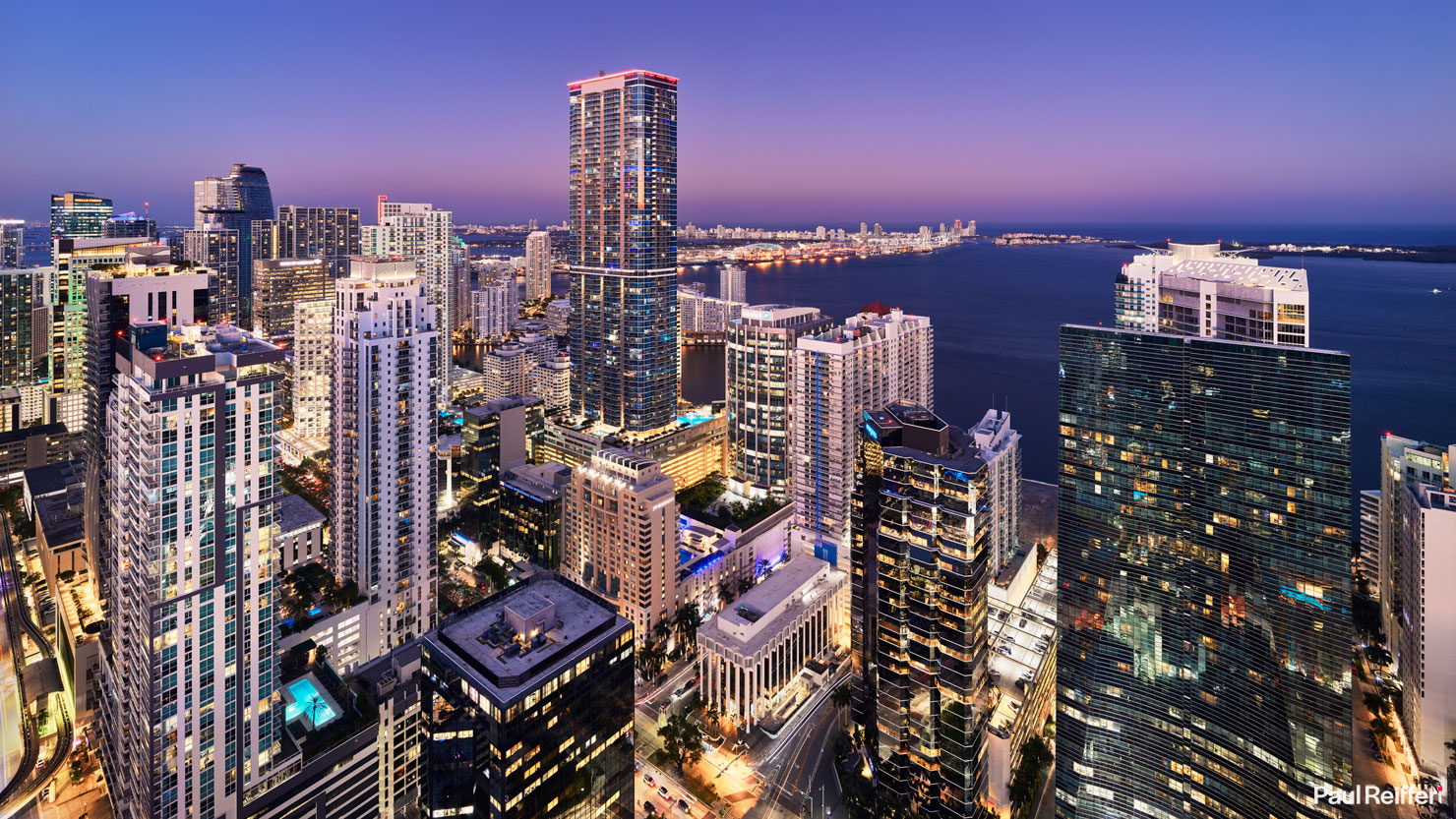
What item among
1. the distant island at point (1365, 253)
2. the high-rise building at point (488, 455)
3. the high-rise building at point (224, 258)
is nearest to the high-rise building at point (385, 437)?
the high-rise building at point (488, 455)

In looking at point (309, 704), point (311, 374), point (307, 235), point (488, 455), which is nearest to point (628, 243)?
point (488, 455)

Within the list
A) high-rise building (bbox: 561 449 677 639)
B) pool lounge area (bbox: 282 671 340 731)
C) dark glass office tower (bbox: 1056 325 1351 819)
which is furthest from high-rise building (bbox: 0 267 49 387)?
dark glass office tower (bbox: 1056 325 1351 819)

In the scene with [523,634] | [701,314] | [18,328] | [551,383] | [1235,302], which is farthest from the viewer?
[701,314]

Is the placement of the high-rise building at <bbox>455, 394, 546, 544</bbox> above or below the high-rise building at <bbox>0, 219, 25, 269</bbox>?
below

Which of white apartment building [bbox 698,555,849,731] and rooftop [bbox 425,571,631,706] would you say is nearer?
rooftop [bbox 425,571,631,706]

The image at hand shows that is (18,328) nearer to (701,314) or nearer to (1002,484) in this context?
(1002,484)

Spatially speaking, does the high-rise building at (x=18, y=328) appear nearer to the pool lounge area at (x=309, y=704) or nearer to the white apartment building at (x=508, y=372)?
the white apartment building at (x=508, y=372)

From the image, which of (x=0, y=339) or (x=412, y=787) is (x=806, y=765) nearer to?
(x=412, y=787)

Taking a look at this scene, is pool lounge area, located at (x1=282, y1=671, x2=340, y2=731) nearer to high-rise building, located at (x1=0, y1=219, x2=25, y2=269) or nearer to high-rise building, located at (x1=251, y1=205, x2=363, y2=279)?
high-rise building, located at (x1=0, y1=219, x2=25, y2=269)
